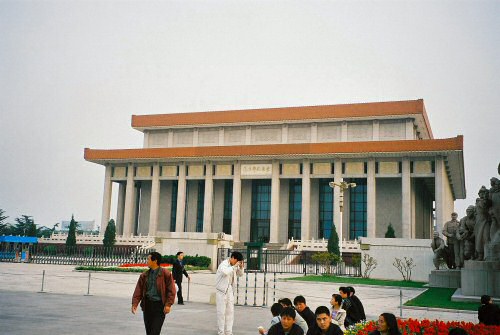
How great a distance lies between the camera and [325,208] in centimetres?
5372

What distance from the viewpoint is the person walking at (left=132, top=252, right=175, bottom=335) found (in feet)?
24.4

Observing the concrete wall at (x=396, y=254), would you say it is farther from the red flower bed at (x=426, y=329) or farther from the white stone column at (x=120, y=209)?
the white stone column at (x=120, y=209)

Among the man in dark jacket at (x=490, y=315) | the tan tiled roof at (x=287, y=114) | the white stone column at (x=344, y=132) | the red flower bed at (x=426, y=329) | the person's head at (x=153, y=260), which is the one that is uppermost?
the tan tiled roof at (x=287, y=114)

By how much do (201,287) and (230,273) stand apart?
11844 mm

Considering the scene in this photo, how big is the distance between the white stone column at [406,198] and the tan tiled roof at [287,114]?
21.4 feet

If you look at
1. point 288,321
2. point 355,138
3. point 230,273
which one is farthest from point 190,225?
point 288,321

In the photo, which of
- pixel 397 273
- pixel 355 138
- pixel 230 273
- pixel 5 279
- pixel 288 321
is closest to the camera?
pixel 288 321

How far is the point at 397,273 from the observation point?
30.0 meters

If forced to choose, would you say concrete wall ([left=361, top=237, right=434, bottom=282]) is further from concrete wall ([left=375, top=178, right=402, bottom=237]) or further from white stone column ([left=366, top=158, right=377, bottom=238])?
concrete wall ([left=375, top=178, right=402, bottom=237])

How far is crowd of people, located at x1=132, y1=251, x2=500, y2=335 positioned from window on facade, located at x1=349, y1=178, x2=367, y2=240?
4389cm

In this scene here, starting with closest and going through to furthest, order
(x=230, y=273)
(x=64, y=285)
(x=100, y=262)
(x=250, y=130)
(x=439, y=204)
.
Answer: (x=230, y=273), (x=64, y=285), (x=100, y=262), (x=439, y=204), (x=250, y=130)

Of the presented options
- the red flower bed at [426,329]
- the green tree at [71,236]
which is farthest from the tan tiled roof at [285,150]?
the red flower bed at [426,329]

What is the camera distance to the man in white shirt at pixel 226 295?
9242 millimetres

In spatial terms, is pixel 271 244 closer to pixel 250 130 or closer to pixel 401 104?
pixel 250 130
